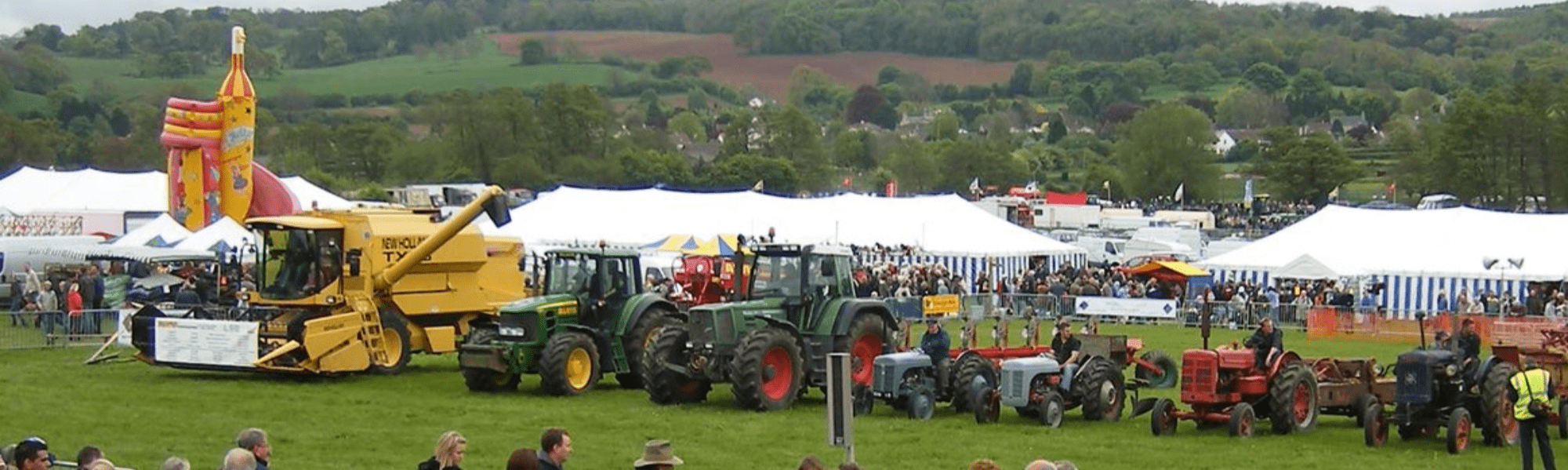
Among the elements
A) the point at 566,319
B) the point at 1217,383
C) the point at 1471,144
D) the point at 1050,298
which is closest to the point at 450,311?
the point at 566,319

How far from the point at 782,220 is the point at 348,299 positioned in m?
23.0

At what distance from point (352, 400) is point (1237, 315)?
21.1 m

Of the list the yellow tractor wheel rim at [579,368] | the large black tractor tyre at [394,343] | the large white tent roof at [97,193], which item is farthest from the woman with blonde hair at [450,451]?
the large white tent roof at [97,193]

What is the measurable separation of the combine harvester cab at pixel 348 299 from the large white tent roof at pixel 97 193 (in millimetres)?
25475

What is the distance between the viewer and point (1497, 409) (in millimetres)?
18875

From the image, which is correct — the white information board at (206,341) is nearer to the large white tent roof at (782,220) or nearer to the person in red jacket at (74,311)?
the person in red jacket at (74,311)

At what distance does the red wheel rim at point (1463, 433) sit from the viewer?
18.5 meters

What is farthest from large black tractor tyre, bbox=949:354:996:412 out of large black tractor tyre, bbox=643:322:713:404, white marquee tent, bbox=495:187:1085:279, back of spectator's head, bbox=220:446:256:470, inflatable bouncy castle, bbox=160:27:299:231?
inflatable bouncy castle, bbox=160:27:299:231

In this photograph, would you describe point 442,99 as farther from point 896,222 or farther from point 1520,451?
point 1520,451

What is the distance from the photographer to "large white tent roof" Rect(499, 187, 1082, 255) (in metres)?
46.2

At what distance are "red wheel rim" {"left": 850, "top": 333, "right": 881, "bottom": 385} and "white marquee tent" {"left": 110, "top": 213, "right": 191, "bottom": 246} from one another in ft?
71.4

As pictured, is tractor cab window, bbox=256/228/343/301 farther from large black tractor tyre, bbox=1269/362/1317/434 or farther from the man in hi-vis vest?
the man in hi-vis vest

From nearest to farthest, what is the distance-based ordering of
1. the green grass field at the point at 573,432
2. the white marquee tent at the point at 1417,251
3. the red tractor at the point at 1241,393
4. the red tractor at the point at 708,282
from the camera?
the green grass field at the point at 573,432 → the red tractor at the point at 1241,393 → the red tractor at the point at 708,282 → the white marquee tent at the point at 1417,251

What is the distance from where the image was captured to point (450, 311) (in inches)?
1064
